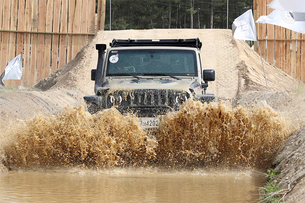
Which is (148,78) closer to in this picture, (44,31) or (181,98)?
(181,98)

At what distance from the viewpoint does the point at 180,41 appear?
9.00m

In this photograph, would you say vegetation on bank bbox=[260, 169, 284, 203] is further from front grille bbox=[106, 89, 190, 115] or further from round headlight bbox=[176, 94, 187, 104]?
front grille bbox=[106, 89, 190, 115]

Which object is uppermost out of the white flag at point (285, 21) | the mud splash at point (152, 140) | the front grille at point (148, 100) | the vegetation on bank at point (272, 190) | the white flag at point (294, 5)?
the white flag at point (285, 21)

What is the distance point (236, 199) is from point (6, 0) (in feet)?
70.9

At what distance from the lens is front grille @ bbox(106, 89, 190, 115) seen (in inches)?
282

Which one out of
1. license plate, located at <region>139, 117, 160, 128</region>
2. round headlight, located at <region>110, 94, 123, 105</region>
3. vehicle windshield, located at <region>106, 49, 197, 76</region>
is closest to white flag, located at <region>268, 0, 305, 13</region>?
vehicle windshield, located at <region>106, 49, 197, 76</region>

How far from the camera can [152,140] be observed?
6.84 m

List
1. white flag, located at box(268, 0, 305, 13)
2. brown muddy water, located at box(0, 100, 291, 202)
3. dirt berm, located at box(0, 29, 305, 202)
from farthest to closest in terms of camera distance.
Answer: dirt berm, located at box(0, 29, 305, 202)
white flag, located at box(268, 0, 305, 13)
brown muddy water, located at box(0, 100, 291, 202)

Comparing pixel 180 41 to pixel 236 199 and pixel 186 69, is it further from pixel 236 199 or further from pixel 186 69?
pixel 236 199

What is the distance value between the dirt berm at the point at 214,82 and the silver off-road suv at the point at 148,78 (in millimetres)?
3289

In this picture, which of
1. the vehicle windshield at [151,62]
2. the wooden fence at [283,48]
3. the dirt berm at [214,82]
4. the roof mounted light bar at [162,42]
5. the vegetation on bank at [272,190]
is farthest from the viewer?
the wooden fence at [283,48]

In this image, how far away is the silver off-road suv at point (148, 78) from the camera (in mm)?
7188

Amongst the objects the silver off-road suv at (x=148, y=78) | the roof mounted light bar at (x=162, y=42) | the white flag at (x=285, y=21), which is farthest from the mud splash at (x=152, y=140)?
the white flag at (x=285, y=21)

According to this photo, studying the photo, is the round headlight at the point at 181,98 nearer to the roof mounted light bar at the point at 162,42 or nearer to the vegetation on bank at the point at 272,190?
the vegetation on bank at the point at 272,190
